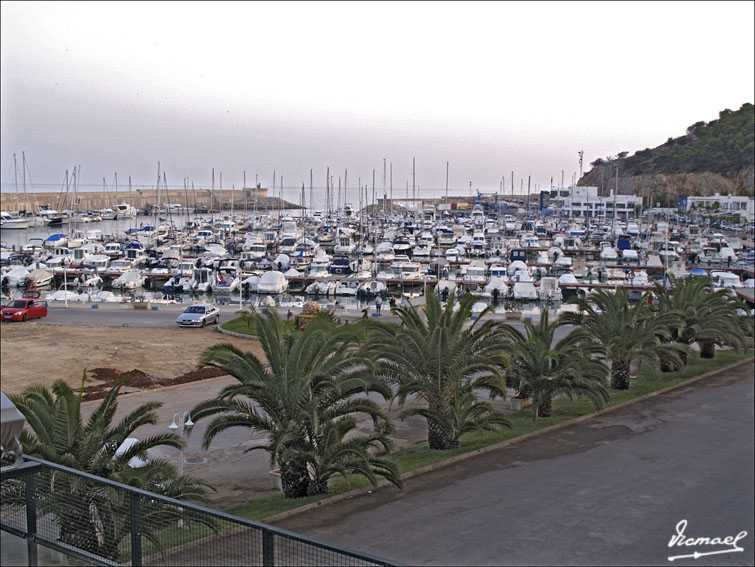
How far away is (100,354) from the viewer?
23.6 meters

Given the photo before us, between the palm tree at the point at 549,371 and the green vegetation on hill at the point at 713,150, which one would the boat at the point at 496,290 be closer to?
the palm tree at the point at 549,371

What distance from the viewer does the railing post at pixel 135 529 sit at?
5340mm

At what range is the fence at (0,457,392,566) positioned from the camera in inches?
184

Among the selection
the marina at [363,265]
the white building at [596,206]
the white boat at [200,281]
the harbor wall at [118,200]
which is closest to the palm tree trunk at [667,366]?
the marina at [363,265]

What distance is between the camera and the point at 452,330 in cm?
1468

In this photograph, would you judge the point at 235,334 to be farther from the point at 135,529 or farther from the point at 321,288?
the point at 135,529

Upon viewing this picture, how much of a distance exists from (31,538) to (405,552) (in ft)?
18.4

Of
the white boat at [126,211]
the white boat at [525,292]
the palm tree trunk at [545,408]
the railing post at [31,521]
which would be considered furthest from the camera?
the white boat at [126,211]

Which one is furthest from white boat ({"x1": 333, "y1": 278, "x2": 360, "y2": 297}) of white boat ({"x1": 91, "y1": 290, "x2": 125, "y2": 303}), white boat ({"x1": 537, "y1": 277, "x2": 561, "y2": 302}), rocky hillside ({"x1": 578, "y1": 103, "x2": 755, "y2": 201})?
rocky hillside ({"x1": 578, "y1": 103, "x2": 755, "y2": 201})

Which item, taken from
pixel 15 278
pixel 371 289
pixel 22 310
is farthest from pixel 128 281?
pixel 22 310

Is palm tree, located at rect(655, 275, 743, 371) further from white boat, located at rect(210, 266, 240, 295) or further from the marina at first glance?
white boat, located at rect(210, 266, 240, 295)

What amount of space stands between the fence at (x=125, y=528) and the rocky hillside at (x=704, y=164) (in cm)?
13650

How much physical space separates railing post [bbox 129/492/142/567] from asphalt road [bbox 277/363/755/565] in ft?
14.8

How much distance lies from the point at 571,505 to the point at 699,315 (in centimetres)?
1410
